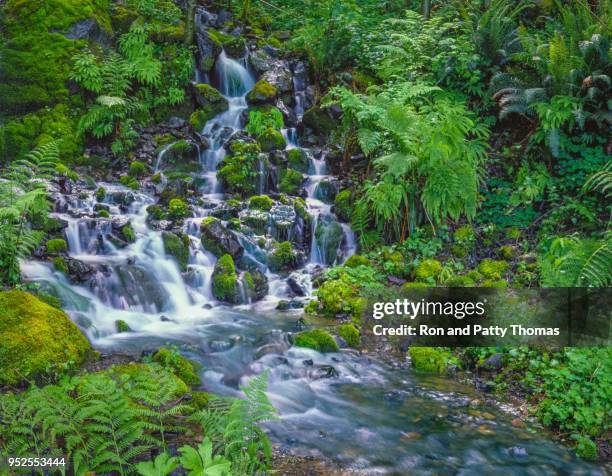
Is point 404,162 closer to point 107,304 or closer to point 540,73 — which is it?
point 540,73

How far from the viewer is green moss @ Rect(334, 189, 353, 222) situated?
9047 millimetres

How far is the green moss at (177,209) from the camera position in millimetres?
8898

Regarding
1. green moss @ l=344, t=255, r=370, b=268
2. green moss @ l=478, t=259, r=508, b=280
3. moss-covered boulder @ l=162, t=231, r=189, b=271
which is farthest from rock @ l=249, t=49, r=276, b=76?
green moss @ l=478, t=259, r=508, b=280

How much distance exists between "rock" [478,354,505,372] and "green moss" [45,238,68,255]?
20.3 ft

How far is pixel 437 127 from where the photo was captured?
7512 millimetres

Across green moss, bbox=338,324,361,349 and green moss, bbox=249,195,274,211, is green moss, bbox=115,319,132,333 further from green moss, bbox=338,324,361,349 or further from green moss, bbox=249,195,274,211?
green moss, bbox=249,195,274,211

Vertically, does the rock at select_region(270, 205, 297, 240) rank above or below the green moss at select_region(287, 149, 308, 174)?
below

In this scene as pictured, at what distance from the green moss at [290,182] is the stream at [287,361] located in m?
0.39

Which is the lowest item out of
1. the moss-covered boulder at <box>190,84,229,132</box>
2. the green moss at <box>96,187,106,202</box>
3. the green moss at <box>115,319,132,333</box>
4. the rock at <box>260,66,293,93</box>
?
the green moss at <box>115,319,132,333</box>

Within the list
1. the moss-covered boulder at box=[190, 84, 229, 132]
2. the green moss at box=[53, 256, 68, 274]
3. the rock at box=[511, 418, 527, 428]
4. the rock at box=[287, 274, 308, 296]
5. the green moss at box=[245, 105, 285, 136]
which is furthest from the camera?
the moss-covered boulder at box=[190, 84, 229, 132]

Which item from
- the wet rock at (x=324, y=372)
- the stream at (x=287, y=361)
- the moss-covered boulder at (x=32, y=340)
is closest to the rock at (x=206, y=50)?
the stream at (x=287, y=361)

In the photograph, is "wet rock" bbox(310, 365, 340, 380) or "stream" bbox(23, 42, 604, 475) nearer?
"stream" bbox(23, 42, 604, 475)

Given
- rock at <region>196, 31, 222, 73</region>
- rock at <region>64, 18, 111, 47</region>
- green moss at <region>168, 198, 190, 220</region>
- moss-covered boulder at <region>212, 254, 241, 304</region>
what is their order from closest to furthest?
moss-covered boulder at <region>212, 254, 241, 304</region> → green moss at <region>168, 198, 190, 220</region> → rock at <region>64, 18, 111, 47</region> → rock at <region>196, 31, 222, 73</region>

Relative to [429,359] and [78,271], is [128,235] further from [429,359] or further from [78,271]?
[429,359]
